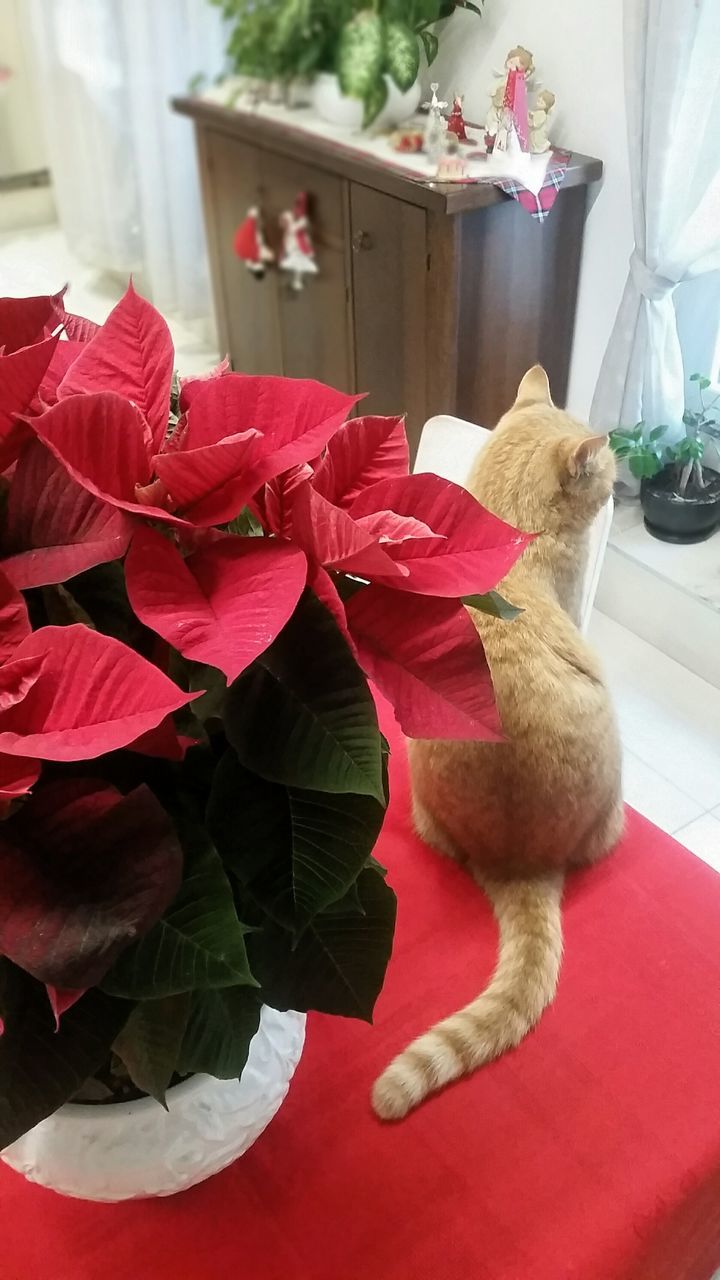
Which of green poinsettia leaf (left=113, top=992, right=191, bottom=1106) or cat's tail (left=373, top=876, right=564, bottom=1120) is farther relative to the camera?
cat's tail (left=373, top=876, right=564, bottom=1120)

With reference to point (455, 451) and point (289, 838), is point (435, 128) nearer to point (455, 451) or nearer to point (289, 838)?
point (455, 451)

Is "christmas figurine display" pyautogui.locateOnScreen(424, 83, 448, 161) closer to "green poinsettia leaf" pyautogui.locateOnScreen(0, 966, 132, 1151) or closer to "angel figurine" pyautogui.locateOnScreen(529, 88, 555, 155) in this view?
"angel figurine" pyautogui.locateOnScreen(529, 88, 555, 155)

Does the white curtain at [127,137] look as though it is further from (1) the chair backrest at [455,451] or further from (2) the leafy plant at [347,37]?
(1) the chair backrest at [455,451]

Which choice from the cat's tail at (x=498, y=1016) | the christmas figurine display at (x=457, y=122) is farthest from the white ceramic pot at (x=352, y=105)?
the cat's tail at (x=498, y=1016)

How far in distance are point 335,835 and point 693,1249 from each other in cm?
47

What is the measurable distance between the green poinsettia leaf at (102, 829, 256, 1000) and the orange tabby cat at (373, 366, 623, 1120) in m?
0.32

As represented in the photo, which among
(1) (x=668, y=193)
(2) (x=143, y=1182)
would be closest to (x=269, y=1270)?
(2) (x=143, y=1182)

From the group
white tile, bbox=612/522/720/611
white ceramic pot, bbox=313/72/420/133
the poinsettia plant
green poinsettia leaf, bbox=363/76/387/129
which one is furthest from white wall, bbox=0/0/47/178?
the poinsettia plant

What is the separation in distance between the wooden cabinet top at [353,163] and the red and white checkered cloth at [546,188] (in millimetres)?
11

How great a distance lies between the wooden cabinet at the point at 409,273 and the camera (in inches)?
67.2

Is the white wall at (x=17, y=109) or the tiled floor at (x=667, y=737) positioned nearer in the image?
the tiled floor at (x=667, y=737)

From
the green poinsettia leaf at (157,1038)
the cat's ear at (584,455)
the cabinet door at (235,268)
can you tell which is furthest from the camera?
the cabinet door at (235,268)

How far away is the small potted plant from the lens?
176 centimetres

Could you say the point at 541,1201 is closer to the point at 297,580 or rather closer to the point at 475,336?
the point at 297,580
